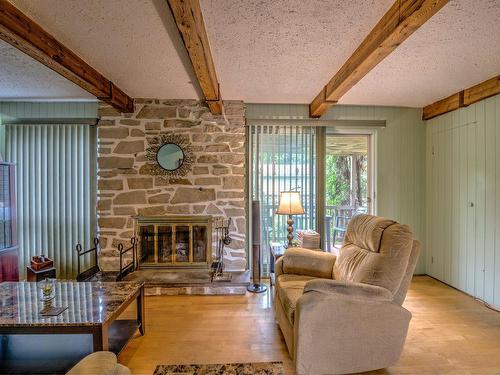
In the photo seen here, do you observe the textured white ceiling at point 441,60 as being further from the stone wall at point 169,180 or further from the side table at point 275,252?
the side table at point 275,252

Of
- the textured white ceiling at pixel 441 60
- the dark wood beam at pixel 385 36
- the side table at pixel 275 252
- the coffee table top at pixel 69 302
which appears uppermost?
the textured white ceiling at pixel 441 60

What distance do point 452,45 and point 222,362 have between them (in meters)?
3.04

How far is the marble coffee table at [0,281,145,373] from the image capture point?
1.64 meters

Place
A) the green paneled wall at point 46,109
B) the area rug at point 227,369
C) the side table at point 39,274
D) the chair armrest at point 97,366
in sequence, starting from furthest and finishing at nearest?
the green paneled wall at point 46,109 < the side table at point 39,274 < the area rug at point 227,369 < the chair armrest at point 97,366

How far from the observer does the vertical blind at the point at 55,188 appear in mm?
3557

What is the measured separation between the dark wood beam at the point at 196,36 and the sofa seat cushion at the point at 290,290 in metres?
1.93

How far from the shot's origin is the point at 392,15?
1733 mm

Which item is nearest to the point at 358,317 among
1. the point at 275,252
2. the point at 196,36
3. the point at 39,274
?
the point at 275,252

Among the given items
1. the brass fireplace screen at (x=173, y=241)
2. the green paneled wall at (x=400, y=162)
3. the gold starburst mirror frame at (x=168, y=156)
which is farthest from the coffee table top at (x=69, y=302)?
the green paneled wall at (x=400, y=162)

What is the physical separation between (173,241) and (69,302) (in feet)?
5.18

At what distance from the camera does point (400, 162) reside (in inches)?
151

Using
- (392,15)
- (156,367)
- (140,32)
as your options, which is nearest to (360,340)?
(156,367)

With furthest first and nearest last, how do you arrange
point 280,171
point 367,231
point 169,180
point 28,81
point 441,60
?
point 280,171
point 169,180
point 28,81
point 441,60
point 367,231

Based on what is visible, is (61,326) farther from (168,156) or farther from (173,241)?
(168,156)
